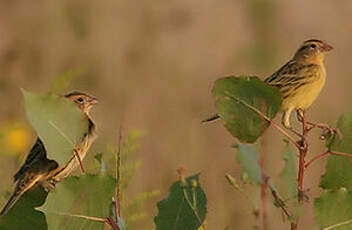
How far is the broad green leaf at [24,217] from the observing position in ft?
8.01

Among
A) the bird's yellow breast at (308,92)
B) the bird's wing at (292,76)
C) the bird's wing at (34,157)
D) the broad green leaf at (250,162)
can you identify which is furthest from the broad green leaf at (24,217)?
the bird's wing at (292,76)

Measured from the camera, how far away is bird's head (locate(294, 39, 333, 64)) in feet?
17.4

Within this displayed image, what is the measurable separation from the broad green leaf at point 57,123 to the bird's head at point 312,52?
118 inches

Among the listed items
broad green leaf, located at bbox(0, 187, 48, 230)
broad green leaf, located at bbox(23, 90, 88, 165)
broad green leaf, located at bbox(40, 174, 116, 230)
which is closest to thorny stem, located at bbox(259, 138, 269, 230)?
broad green leaf, located at bbox(40, 174, 116, 230)

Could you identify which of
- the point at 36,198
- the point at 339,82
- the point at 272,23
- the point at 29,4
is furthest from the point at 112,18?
the point at 36,198

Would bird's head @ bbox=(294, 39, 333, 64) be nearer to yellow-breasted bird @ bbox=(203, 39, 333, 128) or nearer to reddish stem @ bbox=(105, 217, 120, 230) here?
yellow-breasted bird @ bbox=(203, 39, 333, 128)

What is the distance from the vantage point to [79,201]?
7.30 feet

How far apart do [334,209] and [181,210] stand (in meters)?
0.33

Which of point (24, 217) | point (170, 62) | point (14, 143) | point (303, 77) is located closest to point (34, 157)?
point (14, 143)

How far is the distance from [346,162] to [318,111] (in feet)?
24.7

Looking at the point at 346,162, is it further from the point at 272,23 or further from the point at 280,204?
the point at 272,23

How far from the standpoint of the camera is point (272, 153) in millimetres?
9422

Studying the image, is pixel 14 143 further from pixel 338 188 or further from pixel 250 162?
pixel 250 162

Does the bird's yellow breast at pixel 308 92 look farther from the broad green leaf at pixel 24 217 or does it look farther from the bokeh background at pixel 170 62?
the bokeh background at pixel 170 62
